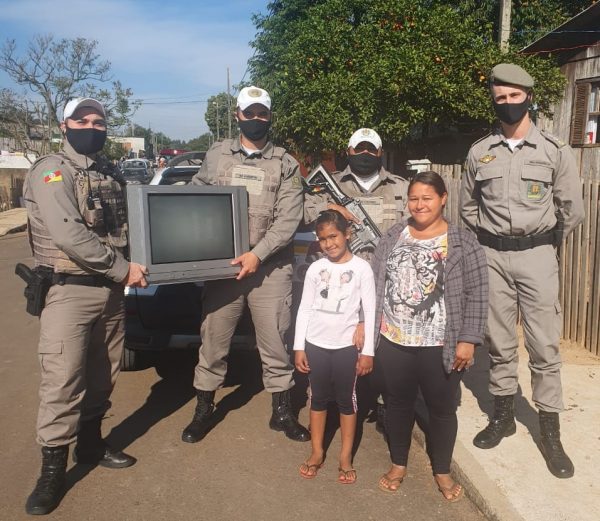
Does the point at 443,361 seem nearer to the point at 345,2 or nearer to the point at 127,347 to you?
the point at 127,347

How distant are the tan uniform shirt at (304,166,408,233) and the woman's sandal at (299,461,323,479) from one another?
1571mm

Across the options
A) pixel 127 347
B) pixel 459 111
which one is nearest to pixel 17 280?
pixel 127 347

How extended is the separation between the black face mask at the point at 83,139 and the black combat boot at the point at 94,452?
62.8 inches

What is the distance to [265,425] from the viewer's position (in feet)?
13.6

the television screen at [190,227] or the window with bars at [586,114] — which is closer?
the television screen at [190,227]

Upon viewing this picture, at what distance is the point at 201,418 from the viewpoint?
394 centimetres

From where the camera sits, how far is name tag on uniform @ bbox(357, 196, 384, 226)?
12.9 ft

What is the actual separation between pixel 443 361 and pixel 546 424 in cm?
94

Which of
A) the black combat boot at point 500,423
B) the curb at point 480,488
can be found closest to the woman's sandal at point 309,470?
the curb at point 480,488

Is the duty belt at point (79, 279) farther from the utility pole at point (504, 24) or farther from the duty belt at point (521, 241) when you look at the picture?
the utility pole at point (504, 24)

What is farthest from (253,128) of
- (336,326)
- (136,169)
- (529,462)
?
(136,169)

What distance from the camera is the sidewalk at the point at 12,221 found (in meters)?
16.9

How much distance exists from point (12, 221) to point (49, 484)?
17525 millimetres

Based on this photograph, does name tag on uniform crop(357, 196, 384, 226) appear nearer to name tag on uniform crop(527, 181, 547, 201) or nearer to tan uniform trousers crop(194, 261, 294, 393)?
tan uniform trousers crop(194, 261, 294, 393)
